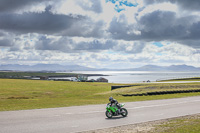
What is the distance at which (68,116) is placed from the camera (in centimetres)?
1588

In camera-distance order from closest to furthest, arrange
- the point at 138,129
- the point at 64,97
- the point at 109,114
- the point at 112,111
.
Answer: the point at 138,129 < the point at 109,114 < the point at 112,111 < the point at 64,97

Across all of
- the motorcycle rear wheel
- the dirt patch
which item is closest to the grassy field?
Answer: the motorcycle rear wheel

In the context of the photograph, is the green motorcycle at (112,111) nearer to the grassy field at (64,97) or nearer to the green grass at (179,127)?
the green grass at (179,127)

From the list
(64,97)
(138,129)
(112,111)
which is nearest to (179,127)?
(138,129)

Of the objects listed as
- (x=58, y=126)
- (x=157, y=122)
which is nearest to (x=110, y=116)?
(x=157, y=122)

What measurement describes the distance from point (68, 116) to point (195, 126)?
25.9ft

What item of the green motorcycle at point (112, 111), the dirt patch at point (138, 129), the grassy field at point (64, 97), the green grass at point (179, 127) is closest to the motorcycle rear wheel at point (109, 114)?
the green motorcycle at point (112, 111)

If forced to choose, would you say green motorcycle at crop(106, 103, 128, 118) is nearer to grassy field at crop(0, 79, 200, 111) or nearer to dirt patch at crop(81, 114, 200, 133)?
dirt patch at crop(81, 114, 200, 133)

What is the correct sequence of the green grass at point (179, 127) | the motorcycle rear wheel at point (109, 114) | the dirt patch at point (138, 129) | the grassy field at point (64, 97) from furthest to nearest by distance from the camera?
the grassy field at point (64, 97)
the motorcycle rear wheel at point (109, 114)
the dirt patch at point (138, 129)
the green grass at point (179, 127)

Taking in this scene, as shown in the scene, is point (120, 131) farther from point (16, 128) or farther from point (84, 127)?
point (16, 128)

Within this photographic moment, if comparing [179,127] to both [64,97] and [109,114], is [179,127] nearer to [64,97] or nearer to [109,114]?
[109,114]

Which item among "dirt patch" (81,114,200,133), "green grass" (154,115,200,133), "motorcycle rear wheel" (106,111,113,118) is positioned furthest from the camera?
"motorcycle rear wheel" (106,111,113,118)

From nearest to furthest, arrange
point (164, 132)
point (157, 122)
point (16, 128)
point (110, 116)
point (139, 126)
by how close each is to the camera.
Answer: point (164, 132)
point (16, 128)
point (139, 126)
point (157, 122)
point (110, 116)

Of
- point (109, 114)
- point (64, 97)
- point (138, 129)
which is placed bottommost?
point (64, 97)
